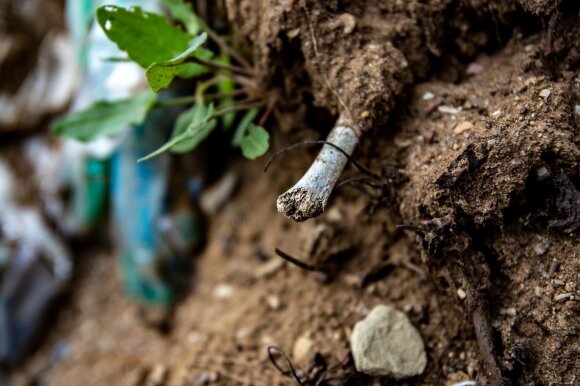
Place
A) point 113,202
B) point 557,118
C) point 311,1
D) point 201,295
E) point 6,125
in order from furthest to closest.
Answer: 1. point 6,125
2. point 113,202
3. point 201,295
4. point 311,1
5. point 557,118

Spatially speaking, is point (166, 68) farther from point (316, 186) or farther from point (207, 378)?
point (207, 378)

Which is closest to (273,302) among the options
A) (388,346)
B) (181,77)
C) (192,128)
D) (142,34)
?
(388,346)

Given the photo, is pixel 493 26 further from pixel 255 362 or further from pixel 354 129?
pixel 255 362

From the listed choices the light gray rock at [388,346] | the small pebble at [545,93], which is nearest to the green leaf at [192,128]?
the light gray rock at [388,346]

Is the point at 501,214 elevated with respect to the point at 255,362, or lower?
elevated

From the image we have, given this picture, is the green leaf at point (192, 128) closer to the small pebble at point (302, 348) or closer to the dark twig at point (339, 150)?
the dark twig at point (339, 150)

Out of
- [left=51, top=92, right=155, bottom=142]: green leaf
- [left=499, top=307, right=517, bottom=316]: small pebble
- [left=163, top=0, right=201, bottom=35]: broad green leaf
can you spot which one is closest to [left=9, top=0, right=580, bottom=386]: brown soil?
[left=499, top=307, right=517, bottom=316]: small pebble

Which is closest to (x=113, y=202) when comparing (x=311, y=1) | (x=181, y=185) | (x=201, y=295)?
(x=181, y=185)

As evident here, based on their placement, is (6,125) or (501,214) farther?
(6,125)
